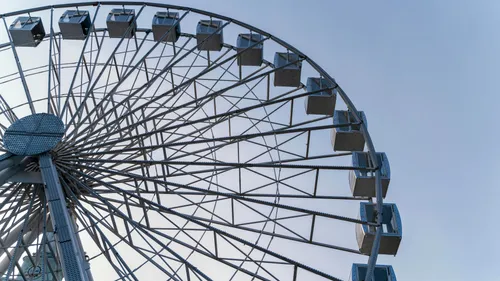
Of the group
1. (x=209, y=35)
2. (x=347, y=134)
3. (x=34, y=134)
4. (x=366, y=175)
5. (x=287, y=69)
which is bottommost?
(x=366, y=175)

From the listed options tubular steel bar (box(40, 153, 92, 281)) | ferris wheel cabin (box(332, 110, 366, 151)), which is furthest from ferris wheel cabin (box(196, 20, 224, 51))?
tubular steel bar (box(40, 153, 92, 281))

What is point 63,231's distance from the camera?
10.3 metres

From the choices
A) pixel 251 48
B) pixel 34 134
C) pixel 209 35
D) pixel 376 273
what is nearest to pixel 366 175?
pixel 376 273

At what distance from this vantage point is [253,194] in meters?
13.8

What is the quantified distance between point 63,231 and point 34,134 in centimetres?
341

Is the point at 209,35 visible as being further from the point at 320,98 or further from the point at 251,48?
the point at 320,98

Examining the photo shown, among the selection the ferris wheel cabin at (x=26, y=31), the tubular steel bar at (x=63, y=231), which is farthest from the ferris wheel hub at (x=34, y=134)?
the ferris wheel cabin at (x=26, y=31)

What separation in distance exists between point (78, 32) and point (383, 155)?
996cm

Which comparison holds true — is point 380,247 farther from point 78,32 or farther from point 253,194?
point 78,32

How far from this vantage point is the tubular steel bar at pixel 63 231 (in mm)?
9536

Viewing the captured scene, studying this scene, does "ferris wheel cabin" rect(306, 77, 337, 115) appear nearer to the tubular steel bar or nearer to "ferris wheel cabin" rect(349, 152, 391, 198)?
"ferris wheel cabin" rect(349, 152, 391, 198)

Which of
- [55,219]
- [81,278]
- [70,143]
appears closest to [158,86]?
[70,143]

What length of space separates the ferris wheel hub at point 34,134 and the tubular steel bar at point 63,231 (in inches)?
20.5

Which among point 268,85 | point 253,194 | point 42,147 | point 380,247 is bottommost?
point 380,247
